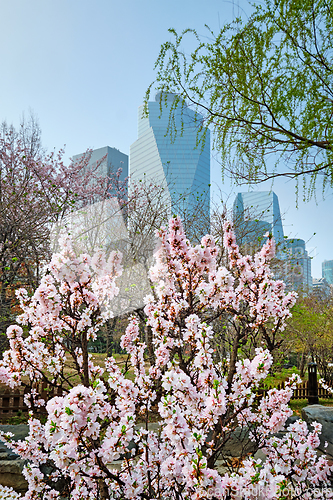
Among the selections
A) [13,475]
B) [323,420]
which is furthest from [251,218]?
[13,475]

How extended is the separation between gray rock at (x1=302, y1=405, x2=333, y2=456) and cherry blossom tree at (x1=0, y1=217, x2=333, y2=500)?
11.5 ft

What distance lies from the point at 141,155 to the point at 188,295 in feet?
71.8

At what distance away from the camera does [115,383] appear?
2516 millimetres

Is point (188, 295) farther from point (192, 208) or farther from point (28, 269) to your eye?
point (192, 208)

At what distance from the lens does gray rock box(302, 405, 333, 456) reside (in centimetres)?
610

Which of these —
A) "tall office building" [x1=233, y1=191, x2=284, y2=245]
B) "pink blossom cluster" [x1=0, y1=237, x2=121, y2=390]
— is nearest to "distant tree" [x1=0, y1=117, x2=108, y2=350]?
"pink blossom cluster" [x1=0, y1=237, x2=121, y2=390]

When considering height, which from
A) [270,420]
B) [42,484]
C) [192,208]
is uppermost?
[192,208]

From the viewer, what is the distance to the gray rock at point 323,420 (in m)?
6.10

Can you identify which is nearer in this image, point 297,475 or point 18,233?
point 297,475

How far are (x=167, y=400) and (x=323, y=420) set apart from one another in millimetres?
6341

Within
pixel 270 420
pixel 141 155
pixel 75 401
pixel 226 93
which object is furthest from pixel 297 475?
pixel 141 155

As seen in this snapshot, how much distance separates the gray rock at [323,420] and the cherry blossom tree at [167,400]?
3515 mm

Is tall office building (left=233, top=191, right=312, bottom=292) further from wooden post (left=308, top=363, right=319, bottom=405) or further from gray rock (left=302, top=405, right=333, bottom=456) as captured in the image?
gray rock (left=302, top=405, right=333, bottom=456)

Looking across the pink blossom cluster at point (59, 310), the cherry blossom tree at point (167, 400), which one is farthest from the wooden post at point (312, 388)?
the pink blossom cluster at point (59, 310)
